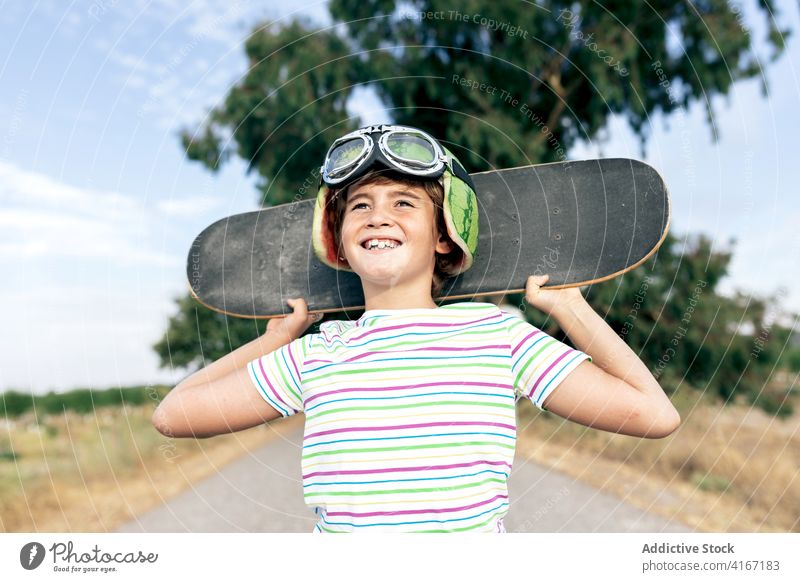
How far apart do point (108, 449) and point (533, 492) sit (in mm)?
4558

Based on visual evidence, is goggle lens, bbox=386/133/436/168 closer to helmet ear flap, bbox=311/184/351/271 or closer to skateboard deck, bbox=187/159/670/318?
helmet ear flap, bbox=311/184/351/271

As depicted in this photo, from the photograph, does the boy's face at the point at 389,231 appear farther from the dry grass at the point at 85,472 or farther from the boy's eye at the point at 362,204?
→ the dry grass at the point at 85,472

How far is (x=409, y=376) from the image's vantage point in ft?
6.11

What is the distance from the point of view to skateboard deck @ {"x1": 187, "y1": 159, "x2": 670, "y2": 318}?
2307mm

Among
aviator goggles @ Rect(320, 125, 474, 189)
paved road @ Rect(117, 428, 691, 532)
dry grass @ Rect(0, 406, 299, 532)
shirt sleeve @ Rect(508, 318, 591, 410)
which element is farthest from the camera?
dry grass @ Rect(0, 406, 299, 532)

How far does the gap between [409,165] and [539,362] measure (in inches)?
29.4

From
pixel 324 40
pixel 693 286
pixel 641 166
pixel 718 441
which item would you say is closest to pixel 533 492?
pixel 718 441

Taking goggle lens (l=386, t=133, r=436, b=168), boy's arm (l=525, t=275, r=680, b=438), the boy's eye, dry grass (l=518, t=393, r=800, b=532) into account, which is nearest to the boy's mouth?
the boy's eye

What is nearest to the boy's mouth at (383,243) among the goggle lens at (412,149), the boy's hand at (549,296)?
the goggle lens at (412,149)

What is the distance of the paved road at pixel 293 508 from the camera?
5.36m

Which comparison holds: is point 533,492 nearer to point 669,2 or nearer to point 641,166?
point 641,166

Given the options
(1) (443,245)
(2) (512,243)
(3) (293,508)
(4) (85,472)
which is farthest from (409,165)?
(4) (85,472)

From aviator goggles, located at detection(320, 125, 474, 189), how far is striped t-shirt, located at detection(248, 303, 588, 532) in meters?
0.47
